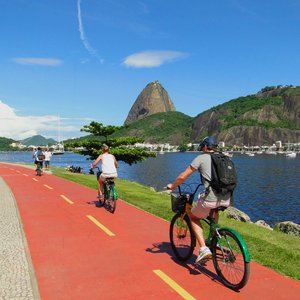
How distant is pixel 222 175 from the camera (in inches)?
240

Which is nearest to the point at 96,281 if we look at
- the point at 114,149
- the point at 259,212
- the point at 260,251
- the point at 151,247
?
the point at 151,247

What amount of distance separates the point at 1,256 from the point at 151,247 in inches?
120

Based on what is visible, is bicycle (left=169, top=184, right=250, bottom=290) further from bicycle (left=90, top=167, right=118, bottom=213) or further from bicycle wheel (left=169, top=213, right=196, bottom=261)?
bicycle (left=90, top=167, right=118, bottom=213)

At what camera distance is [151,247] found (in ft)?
27.2

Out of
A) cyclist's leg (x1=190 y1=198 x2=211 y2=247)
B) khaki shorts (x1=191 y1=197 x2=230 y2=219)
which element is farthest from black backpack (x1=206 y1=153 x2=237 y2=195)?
cyclist's leg (x1=190 y1=198 x2=211 y2=247)

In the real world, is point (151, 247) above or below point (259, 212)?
above

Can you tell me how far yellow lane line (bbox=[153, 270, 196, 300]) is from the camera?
5.54 metres

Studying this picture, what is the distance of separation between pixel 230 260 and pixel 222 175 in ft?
4.39

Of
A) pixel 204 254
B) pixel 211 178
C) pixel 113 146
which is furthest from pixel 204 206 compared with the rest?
pixel 113 146

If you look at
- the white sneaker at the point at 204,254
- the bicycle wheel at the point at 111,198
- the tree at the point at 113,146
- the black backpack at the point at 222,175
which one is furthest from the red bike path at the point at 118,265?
the tree at the point at 113,146

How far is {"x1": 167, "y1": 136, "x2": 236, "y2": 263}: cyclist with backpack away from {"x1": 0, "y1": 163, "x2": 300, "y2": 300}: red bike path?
2.56ft

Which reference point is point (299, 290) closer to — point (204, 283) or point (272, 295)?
point (272, 295)

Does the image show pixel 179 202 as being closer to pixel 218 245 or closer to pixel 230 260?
pixel 218 245

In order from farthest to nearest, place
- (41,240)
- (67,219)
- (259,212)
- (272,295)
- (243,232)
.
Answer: (259,212) < (67,219) < (243,232) < (41,240) < (272,295)
